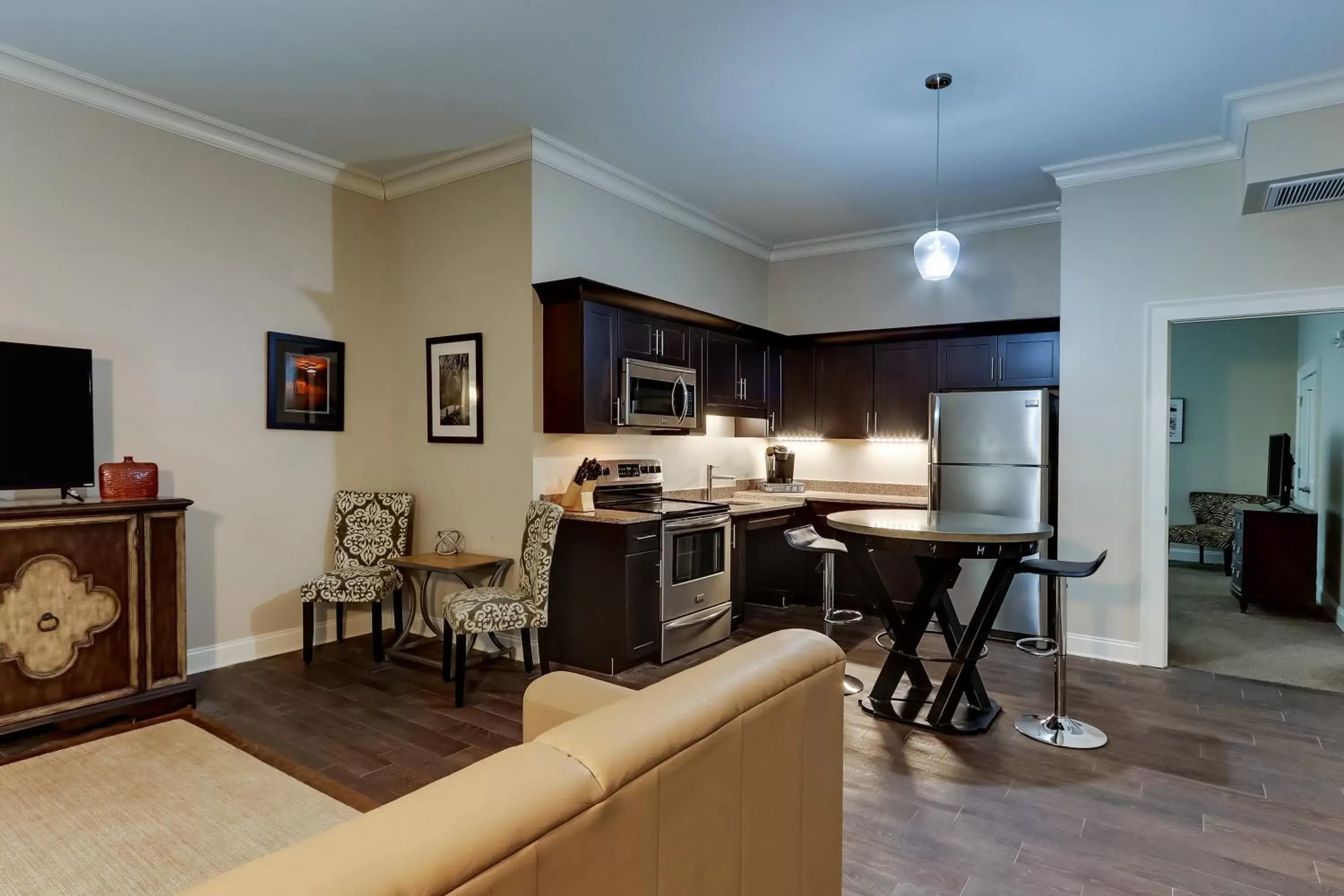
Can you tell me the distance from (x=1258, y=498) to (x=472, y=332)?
7.70m

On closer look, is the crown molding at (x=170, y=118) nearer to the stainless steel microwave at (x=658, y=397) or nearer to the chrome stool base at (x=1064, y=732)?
the stainless steel microwave at (x=658, y=397)

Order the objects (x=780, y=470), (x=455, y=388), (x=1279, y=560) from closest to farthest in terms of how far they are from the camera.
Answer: (x=455, y=388) → (x=1279, y=560) → (x=780, y=470)

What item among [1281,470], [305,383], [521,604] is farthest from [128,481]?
[1281,470]

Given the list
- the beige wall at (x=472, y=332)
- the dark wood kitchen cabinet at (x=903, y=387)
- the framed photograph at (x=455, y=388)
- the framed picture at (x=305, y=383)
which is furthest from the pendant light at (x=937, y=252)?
the framed picture at (x=305, y=383)

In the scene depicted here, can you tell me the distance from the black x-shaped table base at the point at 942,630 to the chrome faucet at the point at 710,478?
7.30ft

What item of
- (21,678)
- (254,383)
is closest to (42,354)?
(254,383)

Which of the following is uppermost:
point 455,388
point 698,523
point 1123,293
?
point 1123,293

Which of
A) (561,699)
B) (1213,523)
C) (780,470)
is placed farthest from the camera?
(1213,523)

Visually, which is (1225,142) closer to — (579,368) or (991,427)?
(991,427)

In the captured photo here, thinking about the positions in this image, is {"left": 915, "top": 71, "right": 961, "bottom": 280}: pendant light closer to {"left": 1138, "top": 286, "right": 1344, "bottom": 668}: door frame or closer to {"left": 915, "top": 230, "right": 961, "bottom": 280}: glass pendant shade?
{"left": 915, "top": 230, "right": 961, "bottom": 280}: glass pendant shade

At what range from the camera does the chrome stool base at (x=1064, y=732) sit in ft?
10.4

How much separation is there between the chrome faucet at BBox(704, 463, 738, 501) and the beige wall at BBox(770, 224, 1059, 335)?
146 centimetres

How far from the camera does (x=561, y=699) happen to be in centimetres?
179

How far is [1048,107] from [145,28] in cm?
423
